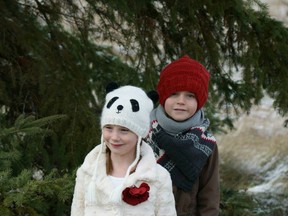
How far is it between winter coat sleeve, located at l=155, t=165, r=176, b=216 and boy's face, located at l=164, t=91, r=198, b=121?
1.39ft

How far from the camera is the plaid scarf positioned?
8.86 feet

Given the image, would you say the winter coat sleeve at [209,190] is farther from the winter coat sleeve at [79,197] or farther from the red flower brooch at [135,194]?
the winter coat sleeve at [79,197]

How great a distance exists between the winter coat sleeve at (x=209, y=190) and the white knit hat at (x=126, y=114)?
18.6 inches

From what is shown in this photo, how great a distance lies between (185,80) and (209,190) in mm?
582

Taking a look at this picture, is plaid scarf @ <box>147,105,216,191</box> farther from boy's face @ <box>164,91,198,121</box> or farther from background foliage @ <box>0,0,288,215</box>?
background foliage @ <box>0,0,288,215</box>

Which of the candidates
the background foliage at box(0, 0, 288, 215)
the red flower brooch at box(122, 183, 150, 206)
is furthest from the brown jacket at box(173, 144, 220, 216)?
the background foliage at box(0, 0, 288, 215)

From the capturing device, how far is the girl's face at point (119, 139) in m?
2.43

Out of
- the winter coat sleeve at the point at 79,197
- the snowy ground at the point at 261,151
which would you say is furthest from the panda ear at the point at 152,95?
the snowy ground at the point at 261,151

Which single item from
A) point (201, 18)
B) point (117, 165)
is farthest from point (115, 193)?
point (201, 18)

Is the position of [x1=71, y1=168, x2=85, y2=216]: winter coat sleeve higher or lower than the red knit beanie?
lower

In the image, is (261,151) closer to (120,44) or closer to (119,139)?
(120,44)

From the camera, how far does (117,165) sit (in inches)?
98.0

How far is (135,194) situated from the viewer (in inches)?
92.8

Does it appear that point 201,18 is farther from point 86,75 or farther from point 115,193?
point 115,193
